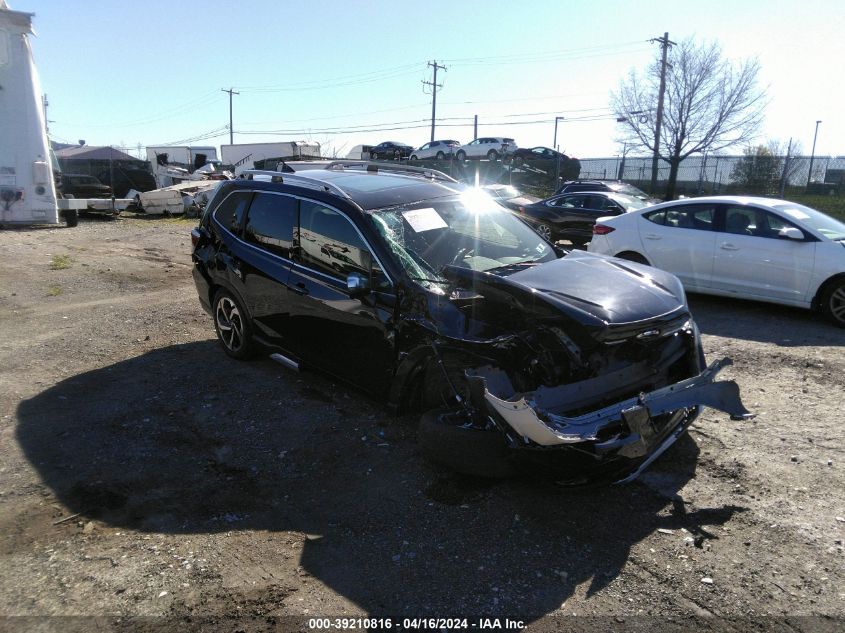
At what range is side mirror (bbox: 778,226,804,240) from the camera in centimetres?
743

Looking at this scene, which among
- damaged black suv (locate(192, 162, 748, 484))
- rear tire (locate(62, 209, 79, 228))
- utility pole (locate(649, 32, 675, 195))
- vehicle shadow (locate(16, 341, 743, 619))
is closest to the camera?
vehicle shadow (locate(16, 341, 743, 619))

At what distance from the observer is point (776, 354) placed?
20.3 ft

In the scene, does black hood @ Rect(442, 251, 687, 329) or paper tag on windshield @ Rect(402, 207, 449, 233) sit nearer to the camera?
black hood @ Rect(442, 251, 687, 329)

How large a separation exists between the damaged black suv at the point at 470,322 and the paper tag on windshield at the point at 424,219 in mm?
17

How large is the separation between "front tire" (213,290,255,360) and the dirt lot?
0.93ft

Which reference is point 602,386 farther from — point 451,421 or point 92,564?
point 92,564

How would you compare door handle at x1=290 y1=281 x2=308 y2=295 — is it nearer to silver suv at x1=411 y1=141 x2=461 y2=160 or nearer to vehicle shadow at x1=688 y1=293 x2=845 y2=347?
vehicle shadow at x1=688 y1=293 x2=845 y2=347

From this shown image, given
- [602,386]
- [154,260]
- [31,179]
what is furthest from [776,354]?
[31,179]

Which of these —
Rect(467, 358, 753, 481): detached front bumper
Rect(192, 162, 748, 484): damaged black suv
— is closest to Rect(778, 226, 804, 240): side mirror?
Rect(192, 162, 748, 484): damaged black suv

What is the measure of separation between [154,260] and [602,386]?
10.8 m

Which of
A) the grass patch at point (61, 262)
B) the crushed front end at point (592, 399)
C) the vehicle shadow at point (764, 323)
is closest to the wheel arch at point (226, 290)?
the crushed front end at point (592, 399)

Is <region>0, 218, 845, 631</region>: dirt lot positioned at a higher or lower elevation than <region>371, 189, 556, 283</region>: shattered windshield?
lower

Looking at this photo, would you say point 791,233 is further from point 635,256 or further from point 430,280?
point 430,280

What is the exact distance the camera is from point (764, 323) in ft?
24.6
